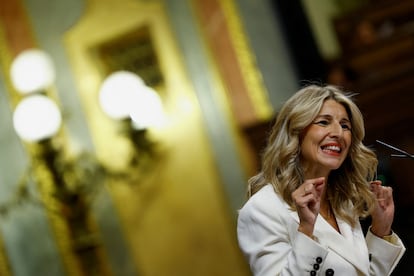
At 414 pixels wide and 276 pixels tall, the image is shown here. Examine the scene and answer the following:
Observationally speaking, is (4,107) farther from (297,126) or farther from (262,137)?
(297,126)

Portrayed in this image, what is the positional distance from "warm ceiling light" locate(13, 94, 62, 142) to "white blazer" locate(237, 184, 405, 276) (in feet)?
9.76

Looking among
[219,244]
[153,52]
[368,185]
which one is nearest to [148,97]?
[153,52]

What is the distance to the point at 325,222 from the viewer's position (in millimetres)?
2074

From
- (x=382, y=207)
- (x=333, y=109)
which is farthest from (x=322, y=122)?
(x=382, y=207)

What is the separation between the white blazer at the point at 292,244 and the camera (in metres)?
1.91

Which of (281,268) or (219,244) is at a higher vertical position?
(281,268)

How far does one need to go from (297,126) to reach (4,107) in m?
4.01

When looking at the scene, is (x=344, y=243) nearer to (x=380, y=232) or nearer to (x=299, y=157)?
(x=380, y=232)

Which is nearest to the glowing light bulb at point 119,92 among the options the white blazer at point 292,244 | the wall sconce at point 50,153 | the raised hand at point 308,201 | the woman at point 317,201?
the wall sconce at point 50,153

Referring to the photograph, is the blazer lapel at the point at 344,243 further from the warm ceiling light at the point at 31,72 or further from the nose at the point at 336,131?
the warm ceiling light at the point at 31,72

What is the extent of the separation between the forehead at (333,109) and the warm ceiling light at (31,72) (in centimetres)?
330

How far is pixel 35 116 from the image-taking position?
15.7 ft

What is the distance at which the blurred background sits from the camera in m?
5.23

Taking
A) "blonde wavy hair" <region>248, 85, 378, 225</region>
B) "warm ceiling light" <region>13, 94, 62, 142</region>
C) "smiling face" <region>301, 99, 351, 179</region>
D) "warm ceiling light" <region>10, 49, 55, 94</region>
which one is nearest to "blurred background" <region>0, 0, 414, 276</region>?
"warm ceiling light" <region>10, 49, 55, 94</region>
